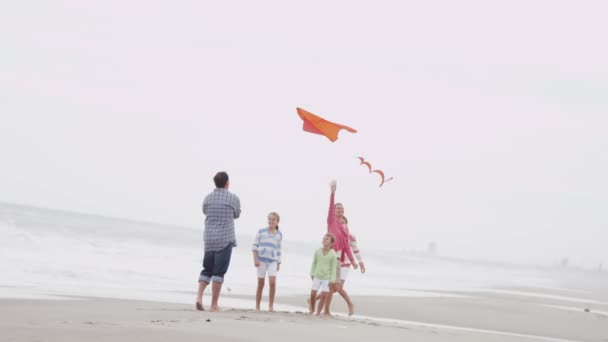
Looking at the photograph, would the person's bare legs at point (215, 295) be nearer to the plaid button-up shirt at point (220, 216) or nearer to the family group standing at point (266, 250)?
the family group standing at point (266, 250)

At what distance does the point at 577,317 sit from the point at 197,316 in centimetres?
858

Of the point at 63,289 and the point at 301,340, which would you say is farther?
the point at 63,289

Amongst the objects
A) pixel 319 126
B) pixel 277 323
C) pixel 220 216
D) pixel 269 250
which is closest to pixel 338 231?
pixel 269 250

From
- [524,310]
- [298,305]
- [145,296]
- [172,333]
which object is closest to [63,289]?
[145,296]

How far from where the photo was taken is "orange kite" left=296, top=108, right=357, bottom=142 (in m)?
11.4

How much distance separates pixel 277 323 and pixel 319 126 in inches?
147

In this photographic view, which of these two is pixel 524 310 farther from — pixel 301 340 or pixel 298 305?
pixel 301 340

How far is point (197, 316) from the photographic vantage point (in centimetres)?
868

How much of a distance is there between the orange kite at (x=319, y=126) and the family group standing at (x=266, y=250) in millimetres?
→ 874

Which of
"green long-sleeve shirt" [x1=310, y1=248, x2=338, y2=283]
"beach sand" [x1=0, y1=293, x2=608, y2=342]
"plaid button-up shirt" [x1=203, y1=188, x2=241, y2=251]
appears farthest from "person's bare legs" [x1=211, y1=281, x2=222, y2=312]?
"green long-sleeve shirt" [x1=310, y1=248, x2=338, y2=283]

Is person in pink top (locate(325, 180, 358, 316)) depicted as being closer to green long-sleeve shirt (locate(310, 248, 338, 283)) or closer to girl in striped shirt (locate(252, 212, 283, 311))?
green long-sleeve shirt (locate(310, 248, 338, 283))

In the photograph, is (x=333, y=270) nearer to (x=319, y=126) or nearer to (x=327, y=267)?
(x=327, y=267)

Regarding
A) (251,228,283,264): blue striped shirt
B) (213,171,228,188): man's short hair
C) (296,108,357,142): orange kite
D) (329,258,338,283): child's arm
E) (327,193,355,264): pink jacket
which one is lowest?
(329,258,338,283): child's arm

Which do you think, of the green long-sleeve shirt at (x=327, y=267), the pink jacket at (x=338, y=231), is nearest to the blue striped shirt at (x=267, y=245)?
the green long-sleeve shirt at (x=327, y=267)
